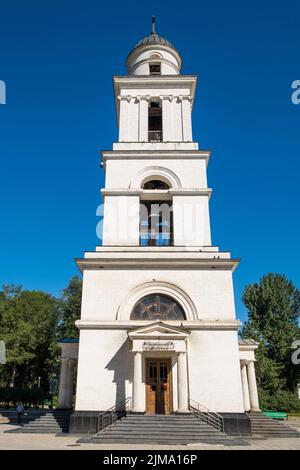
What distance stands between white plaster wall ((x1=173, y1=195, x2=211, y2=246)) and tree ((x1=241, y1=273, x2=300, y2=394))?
20.7 m

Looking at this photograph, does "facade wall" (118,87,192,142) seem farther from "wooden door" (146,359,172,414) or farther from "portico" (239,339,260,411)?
"wooden door" (146,359,172,414)

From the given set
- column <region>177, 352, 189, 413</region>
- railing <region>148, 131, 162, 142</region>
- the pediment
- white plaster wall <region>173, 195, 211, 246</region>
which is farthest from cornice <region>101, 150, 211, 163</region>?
column <region>177, 352, 189, 413</region>

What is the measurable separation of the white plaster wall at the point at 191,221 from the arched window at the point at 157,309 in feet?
10.5

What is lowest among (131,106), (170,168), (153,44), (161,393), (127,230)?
(161,393)

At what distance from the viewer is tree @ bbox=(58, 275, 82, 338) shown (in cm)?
3938

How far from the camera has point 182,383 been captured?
15227 millimetres

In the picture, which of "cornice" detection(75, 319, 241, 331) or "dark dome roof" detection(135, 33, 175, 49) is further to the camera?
"dark dome roof" detection(135, 33, 175, 49)

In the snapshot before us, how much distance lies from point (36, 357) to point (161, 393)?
29299 mm

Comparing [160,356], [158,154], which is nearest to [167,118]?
[158,154]

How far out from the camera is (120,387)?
15812 millimetres

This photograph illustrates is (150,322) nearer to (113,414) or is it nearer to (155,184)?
(113,414)

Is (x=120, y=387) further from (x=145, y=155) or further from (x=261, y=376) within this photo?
(x=261, y=376)

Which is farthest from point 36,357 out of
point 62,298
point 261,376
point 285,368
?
point 285,368

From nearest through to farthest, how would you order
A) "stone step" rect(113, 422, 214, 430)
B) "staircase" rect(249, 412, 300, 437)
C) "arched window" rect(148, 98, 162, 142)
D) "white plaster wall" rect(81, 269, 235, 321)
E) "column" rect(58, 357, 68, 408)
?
1. "stone step" rect(113, 422, 214, 430)
2. "staircase" rect(249, 412, 300, 437)
3. "white plaster wall" rect(81, 269, 235, 321)
4. "column" rect(58, 357, 68, 408)
5. "arched window" rect(148, 98, 162, 142)
